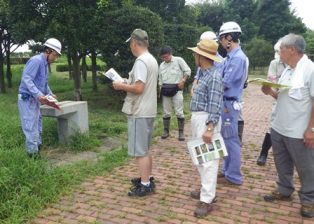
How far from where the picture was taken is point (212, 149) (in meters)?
3.97

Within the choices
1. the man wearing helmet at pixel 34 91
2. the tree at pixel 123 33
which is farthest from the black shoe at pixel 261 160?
the tree at pixel 123 33

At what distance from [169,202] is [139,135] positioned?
2.77 feet

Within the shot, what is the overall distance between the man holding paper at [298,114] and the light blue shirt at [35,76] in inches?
125

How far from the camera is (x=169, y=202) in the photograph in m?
4.41

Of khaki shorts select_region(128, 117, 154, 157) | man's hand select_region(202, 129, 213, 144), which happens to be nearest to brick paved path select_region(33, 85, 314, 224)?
khaki shorts select_region(128, 117, 154, 157)

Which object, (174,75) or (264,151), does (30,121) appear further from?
(264,151)

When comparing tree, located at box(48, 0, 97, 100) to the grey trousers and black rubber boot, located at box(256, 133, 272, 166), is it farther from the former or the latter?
the grey trousers

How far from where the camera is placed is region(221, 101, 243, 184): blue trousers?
4.66m

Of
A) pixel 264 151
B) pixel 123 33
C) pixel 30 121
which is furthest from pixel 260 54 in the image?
pixel 30 121

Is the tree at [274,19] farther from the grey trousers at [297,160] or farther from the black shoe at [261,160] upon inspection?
the grey trousers at [297,160]

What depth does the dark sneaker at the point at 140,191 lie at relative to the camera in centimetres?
456

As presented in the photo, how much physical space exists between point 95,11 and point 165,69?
4927mm

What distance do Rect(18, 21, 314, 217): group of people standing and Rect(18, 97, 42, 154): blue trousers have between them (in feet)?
0.05

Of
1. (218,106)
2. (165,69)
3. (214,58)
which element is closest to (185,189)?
(218,106)
